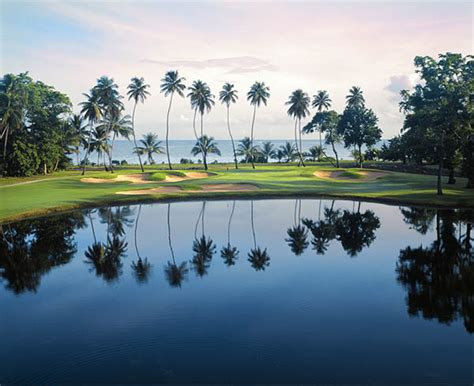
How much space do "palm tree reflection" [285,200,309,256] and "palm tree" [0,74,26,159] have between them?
168 ft

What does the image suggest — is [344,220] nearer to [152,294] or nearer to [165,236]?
[165,236]

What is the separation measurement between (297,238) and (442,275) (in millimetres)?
10445

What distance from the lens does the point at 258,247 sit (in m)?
25.1

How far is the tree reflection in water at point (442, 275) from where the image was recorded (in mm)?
15211

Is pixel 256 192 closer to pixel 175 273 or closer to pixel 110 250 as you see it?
pixel 110 250

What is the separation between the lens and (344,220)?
109ft

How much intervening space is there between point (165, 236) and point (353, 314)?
53.8ft

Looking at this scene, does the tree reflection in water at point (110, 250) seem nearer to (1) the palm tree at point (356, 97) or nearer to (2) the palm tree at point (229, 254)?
(2) the palm tree at point (229, 254)

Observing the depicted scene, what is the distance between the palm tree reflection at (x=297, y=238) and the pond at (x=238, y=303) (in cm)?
15

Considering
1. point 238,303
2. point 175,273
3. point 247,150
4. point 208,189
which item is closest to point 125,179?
point 208,189

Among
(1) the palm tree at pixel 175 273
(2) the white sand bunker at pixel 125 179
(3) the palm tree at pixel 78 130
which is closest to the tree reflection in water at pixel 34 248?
(1) the palm tree at pixel 175 273

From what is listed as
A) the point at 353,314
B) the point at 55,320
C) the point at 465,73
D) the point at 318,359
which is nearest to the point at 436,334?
the point at 353,314

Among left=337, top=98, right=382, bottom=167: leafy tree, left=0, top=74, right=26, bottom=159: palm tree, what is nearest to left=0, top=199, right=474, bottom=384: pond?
left=0, top=74, right=26, bottom=159: palm tree

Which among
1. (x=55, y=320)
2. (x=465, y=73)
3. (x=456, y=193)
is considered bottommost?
(x=55, y=320)
